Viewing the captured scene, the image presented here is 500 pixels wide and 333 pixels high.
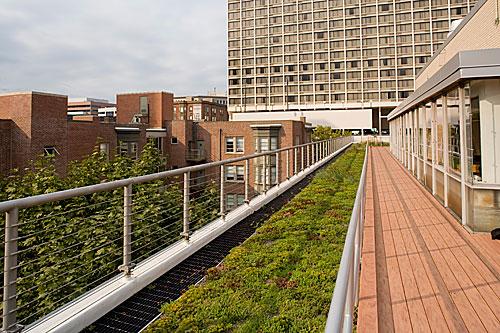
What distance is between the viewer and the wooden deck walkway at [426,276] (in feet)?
10.4

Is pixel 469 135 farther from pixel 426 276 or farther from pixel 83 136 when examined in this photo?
pixel 83 136

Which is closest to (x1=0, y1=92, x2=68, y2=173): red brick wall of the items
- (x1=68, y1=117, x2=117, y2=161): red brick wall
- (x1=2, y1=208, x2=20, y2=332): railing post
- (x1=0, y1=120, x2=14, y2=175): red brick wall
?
(x1=0, y1=120, x2=14, y2=175): red brick wall

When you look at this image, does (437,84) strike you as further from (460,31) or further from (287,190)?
(460,31)

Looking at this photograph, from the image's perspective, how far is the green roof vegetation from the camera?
3.02 meters

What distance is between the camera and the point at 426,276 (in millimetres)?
4133

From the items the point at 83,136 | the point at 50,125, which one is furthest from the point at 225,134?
the point at 50,125

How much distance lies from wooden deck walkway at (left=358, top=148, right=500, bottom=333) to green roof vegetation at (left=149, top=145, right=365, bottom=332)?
1.48 ft

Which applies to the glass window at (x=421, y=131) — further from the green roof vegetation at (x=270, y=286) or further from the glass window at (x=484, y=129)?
the green roof vegetation at (x=270, y=286)

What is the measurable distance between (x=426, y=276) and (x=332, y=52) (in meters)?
80.2

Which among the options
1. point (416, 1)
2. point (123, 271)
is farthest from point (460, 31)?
point (416, 1)

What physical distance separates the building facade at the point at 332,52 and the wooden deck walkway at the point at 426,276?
234ft

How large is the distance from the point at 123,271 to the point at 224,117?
110392 millimetres

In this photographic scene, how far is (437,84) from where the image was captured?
738 cm

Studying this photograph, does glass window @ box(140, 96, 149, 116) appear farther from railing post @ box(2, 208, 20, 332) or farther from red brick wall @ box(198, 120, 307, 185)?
railing post @ box(2, 208, 20, 332)
